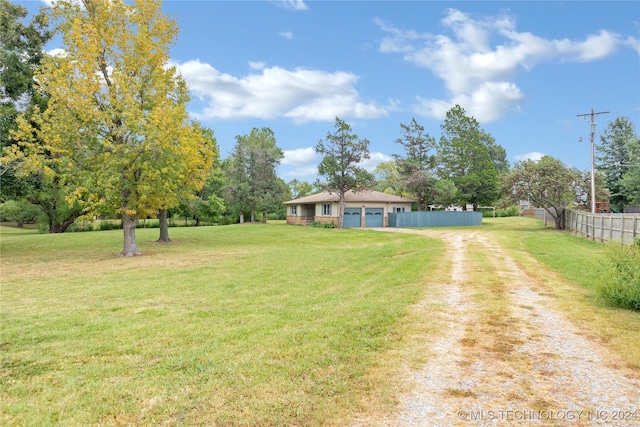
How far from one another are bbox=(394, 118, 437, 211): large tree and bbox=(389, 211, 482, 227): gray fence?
3.74 m

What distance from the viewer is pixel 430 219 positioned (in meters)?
37.5

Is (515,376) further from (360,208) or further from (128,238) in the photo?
(360,208)

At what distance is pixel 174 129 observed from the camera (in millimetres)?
16719

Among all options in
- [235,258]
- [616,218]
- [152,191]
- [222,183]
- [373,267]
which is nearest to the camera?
[373,267]

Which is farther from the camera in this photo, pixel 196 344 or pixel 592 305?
pixel 592 305

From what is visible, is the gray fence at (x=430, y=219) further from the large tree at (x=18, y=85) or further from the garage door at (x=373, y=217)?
the large tree at (x=18, y=85)

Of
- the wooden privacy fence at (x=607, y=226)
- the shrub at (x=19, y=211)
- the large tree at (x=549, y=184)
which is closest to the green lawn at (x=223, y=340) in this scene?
the wooden privacy fence at (x=607, y=226)

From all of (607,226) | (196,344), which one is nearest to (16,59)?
(196,344)

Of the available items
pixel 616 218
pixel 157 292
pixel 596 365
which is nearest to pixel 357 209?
pixel 616 218

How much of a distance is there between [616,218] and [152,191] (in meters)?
21.1

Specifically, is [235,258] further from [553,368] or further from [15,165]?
[553,368]

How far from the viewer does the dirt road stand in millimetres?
3191

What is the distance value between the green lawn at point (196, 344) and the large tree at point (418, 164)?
30.3m

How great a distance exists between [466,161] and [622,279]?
38.6 meters
